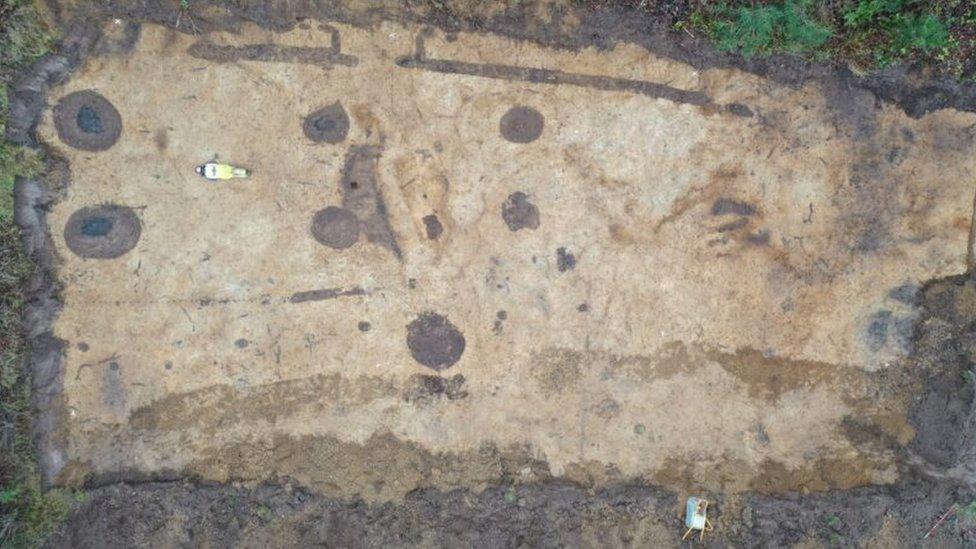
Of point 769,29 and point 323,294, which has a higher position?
point 769,29

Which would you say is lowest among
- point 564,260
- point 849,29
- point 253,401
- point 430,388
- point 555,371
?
point 253,401

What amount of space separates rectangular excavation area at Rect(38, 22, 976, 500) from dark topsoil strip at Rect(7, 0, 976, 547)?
0.33ft

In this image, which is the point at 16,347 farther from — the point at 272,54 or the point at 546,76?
the point at 546,76

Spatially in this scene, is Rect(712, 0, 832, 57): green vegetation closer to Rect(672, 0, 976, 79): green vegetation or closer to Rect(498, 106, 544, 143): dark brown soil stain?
Rect(672, 0, 976, 79): green vegetation

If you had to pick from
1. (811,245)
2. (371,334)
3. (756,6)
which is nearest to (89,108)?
(371,334)

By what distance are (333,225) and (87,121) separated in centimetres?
Answer: 159

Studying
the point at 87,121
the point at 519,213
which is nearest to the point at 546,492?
the point at 519,213

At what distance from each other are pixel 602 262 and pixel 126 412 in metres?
3.16

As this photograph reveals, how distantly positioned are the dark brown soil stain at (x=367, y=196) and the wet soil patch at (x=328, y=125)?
13 centimetres

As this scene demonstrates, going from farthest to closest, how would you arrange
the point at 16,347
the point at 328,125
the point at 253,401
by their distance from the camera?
the point at 253,401, the point at 328,125, the point at 16,347

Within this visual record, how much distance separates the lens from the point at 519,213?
3934mm

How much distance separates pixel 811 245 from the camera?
398 cm

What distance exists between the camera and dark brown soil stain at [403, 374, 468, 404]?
13.1 feet

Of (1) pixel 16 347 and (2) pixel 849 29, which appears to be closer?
(1) pixel 16 347
